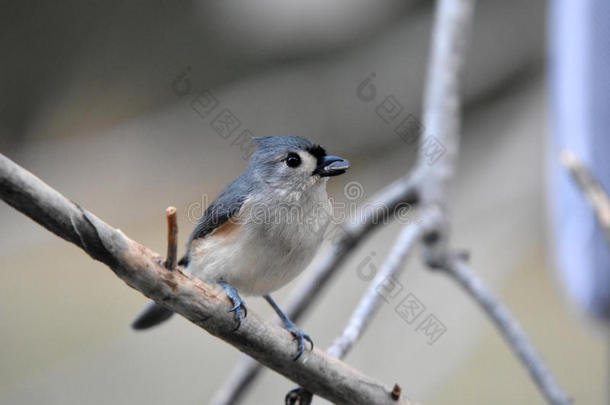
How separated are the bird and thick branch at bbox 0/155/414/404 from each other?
0.16 m

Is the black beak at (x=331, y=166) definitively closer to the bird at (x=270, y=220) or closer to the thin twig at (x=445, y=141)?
the bird at (x=270, y=220)

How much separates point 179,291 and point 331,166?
1.35 ft

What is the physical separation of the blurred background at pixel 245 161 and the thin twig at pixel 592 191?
518 mm

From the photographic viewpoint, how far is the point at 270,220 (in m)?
1.13

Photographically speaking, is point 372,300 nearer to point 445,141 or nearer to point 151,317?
point 151,317

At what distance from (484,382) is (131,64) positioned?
2140 millimetres

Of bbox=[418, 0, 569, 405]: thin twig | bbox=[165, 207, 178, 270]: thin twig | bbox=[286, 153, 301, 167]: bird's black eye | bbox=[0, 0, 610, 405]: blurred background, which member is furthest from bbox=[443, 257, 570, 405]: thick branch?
bbox=[165, 207, 178, 270]: thin twig

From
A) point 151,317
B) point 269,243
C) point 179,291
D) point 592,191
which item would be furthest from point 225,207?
point 592,191

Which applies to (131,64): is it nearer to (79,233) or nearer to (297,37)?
(297,37)

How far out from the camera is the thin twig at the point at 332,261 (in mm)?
1328

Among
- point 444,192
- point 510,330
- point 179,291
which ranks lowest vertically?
point 510,330

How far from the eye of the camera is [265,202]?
1.17m

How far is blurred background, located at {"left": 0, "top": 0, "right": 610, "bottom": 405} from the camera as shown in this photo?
207 centimetres

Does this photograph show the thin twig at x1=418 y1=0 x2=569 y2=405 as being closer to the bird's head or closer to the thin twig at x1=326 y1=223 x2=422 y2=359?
the thin twig at x1=326 y1=223 x2=422 y2=359
